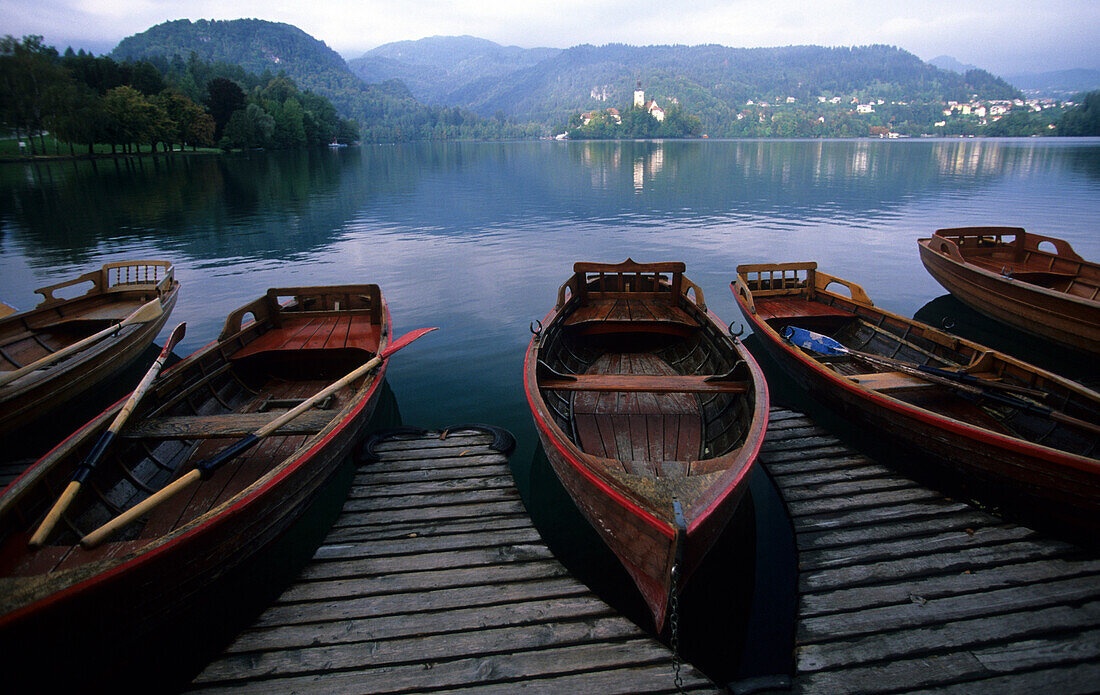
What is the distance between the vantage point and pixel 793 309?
11914 millimetres

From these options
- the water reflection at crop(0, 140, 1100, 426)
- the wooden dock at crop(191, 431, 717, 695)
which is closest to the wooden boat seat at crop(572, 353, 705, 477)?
the wooden dock at crop(191, 431, 717, 695)

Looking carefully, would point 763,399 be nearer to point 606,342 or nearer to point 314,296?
point 606,342

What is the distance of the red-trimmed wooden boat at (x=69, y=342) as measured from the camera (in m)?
8.38

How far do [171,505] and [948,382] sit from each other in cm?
1091

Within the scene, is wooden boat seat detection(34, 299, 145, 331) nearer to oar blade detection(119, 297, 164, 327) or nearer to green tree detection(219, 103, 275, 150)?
oar blade detection(119, 297, 164, 327)

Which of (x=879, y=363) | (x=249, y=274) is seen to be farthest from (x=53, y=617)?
(x=249, y=274)

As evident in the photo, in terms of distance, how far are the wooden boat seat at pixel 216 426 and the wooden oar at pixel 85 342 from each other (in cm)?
249

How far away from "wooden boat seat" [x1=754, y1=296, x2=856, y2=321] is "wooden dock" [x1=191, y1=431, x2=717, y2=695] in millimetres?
8237

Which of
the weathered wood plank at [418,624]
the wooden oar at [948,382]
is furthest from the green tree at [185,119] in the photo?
the wooden oar at [948,382]

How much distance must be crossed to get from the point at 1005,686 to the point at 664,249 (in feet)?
72.5

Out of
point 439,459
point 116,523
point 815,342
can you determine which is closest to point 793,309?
point 815,342

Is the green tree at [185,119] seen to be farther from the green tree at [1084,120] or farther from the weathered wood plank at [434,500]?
the green tree at [1084,120]

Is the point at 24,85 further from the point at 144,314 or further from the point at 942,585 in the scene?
the point at 942,585

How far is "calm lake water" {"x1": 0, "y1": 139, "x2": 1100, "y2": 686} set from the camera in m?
14.8
